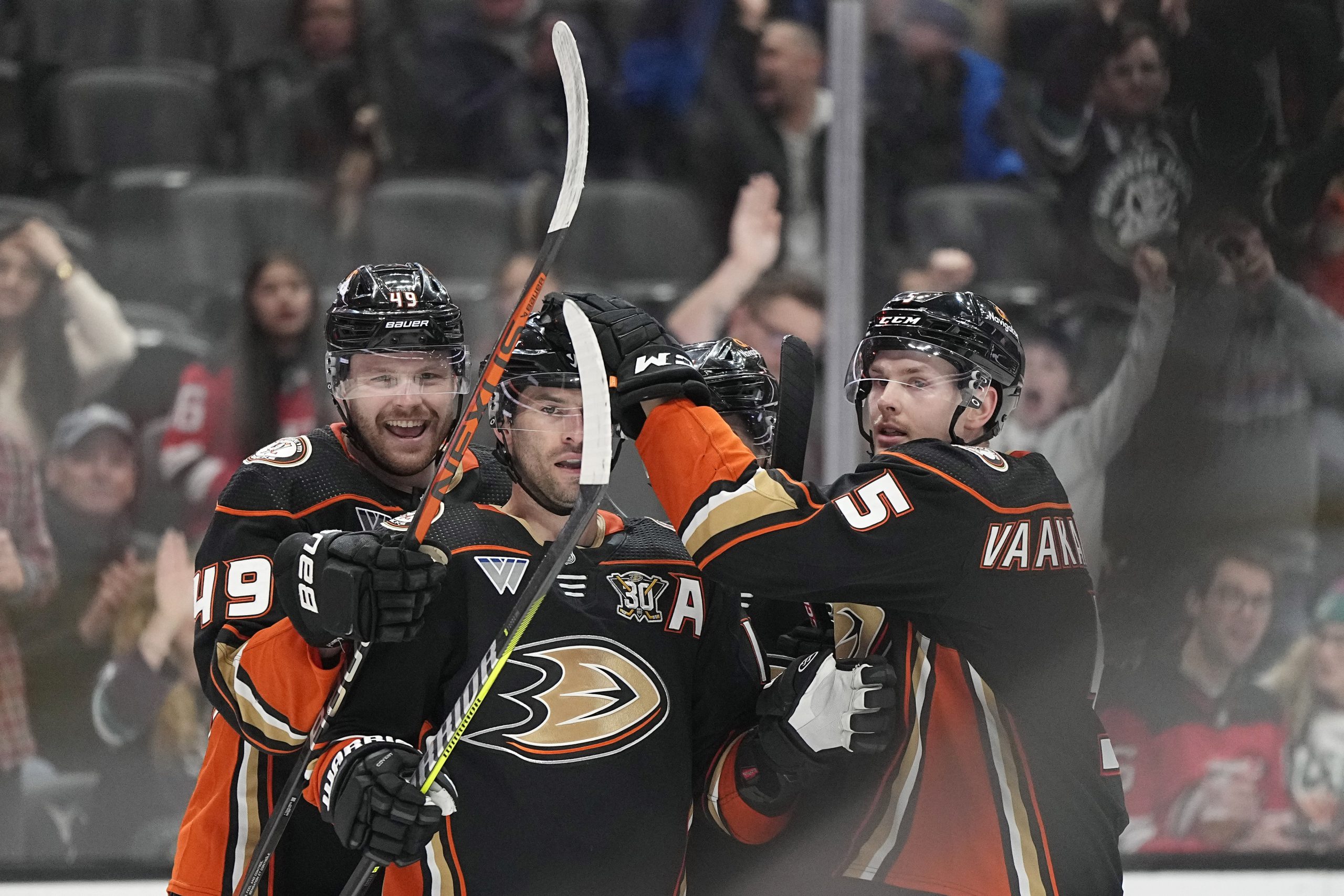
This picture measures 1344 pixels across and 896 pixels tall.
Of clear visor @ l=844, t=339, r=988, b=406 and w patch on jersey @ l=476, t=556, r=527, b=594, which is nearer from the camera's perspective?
w patch on jersey @ l=476, t=556, r=527, b=594

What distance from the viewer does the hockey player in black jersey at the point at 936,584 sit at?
67.2 inches

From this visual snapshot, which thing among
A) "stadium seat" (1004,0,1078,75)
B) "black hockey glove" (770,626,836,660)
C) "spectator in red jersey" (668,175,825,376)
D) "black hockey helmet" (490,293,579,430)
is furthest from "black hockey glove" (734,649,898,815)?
"stadium seat" (1004,0,1078,75)

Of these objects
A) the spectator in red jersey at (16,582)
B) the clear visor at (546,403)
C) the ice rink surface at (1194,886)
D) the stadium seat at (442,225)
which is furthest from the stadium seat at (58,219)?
the clear visor at (546,403)

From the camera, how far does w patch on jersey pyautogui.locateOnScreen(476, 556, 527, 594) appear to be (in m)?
1.74

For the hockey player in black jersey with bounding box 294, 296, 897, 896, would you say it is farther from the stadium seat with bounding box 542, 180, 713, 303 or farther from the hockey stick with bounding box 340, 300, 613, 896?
the stadium seat with bounding box 542, 180, 713, 303

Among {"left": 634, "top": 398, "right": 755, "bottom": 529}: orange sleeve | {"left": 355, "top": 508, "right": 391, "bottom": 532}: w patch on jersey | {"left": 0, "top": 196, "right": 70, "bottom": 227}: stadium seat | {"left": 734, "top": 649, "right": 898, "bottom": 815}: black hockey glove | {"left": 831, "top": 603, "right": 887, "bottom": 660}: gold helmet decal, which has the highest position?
{"left": 0, "top": 196, "right": 70, "bottom": 227}: stadium seat

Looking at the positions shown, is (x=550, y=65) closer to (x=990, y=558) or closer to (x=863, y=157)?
(x=863, y=157)

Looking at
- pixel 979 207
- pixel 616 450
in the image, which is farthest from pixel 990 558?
pixel 979 207

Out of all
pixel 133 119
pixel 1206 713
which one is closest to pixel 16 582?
pixel 133 119

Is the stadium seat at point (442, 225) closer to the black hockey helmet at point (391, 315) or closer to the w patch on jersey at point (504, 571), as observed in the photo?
the black hockey helmet at point (391, 315)

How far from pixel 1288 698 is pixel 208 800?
9.33 feet

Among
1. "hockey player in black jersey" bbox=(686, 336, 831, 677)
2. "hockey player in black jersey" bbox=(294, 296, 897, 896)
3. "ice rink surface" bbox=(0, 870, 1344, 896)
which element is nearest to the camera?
"hockey player in black jersey" bbox=(294, 296, 897, 896)

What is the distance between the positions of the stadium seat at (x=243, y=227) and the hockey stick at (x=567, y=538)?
93.9 inches

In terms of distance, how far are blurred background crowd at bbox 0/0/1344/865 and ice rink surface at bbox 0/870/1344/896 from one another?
0.15 meters
